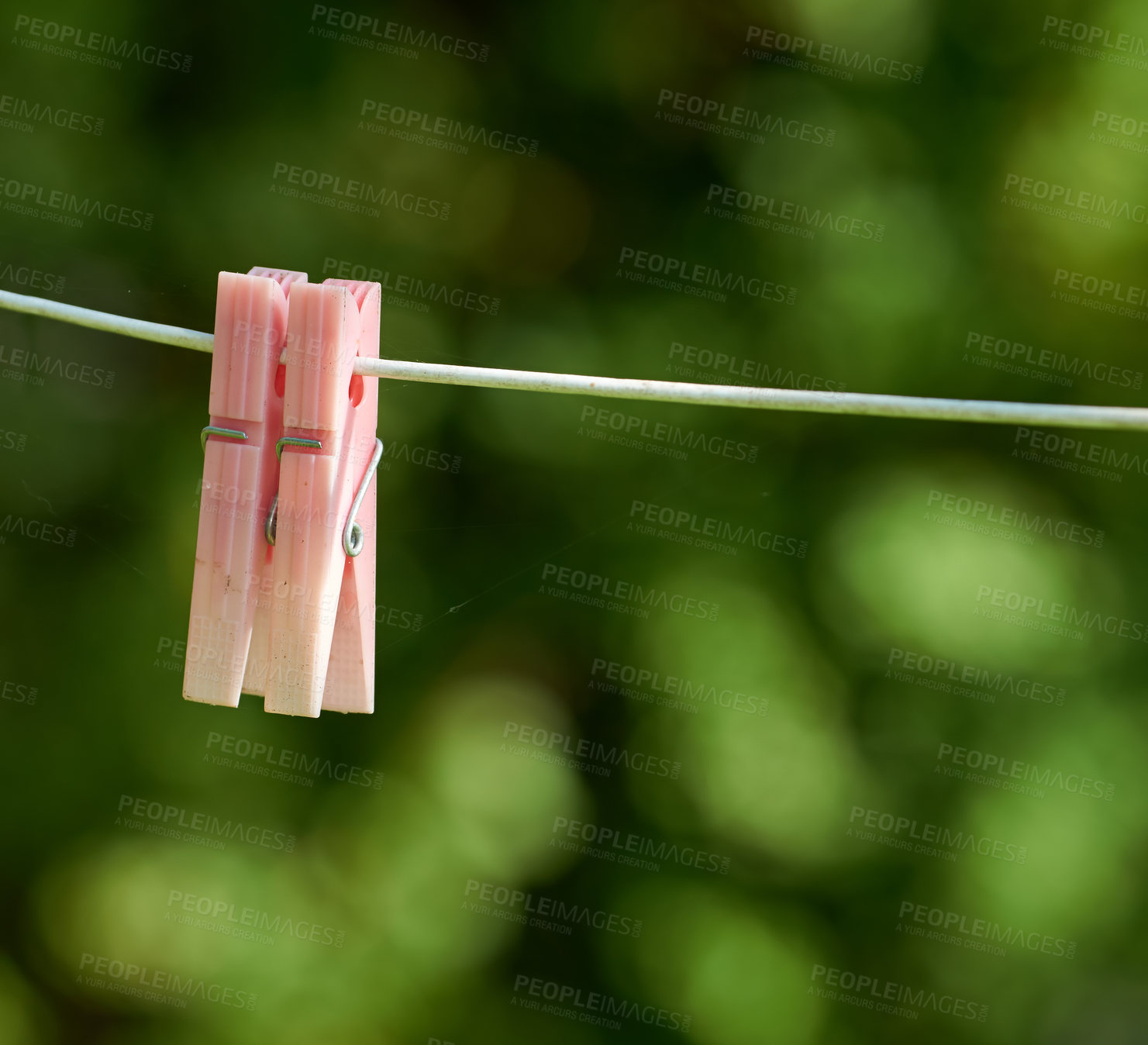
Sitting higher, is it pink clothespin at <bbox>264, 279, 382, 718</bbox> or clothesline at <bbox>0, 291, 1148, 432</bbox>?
clothesline at <bbox>0, 291, 1148, 432</bbox>

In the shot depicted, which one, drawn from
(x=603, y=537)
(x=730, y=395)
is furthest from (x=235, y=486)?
(x=603, y=537)

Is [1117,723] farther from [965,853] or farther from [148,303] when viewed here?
[148,303]

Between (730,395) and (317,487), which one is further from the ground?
(730,395)

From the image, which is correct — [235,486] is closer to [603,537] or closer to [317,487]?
[317,487]

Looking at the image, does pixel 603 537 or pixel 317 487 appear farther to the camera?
pixel 603 537

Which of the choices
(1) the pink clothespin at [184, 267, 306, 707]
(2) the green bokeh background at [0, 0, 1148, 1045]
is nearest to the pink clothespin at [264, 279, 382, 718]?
(1) the pink clothespin at [184, 267, 306, 707]

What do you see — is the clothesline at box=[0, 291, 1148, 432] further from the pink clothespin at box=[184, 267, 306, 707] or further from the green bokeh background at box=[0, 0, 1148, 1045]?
the green bokeh background at box=[0, 0, 1148, 1045]

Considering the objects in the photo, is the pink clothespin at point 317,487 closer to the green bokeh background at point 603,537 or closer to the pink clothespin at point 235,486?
the pink clothespin at point 235,486
